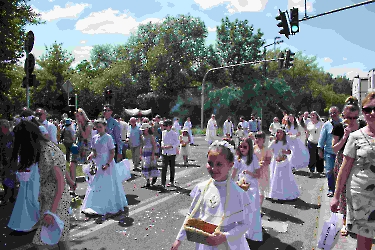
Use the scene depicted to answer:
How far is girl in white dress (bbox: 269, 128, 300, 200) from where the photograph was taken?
30.6 feet

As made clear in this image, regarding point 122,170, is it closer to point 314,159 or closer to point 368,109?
point 368,109

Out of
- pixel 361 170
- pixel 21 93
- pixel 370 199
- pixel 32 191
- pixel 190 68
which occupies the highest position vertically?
pixel 190 68

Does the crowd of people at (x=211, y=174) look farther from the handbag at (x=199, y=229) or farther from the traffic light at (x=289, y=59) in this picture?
the traffic light at (x=289, y=59)

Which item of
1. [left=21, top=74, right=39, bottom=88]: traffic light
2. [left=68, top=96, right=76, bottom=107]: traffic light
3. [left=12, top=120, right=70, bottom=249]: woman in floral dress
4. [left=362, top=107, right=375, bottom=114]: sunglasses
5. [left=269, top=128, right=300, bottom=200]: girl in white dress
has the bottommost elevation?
[left=269, top=128, right=300, bottom=200]: girl in white dress

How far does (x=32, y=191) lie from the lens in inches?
263

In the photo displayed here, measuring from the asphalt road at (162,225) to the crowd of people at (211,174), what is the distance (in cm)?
37

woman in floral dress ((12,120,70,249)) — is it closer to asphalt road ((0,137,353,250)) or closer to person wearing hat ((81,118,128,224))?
asphalt road ((0,137,353,250))

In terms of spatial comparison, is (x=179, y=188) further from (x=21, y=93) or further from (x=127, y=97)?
(x=127, y=97)

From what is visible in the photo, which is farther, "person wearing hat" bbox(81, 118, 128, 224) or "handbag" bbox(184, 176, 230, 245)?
"person wearing hat" bbox(81, 118, 128, 224)

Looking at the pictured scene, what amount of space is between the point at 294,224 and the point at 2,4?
9.34 metres

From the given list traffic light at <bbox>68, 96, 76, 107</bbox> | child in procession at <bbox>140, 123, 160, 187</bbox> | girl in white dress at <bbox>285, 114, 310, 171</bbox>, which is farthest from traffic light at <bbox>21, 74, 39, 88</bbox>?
girl in white dress at <bbox>285, 114, 310, 171</bbox>

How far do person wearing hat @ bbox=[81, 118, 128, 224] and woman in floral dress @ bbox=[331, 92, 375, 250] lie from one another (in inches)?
201

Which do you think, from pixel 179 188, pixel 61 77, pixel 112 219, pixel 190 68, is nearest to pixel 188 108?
pixel 190 68

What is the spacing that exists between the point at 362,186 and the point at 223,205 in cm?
156
